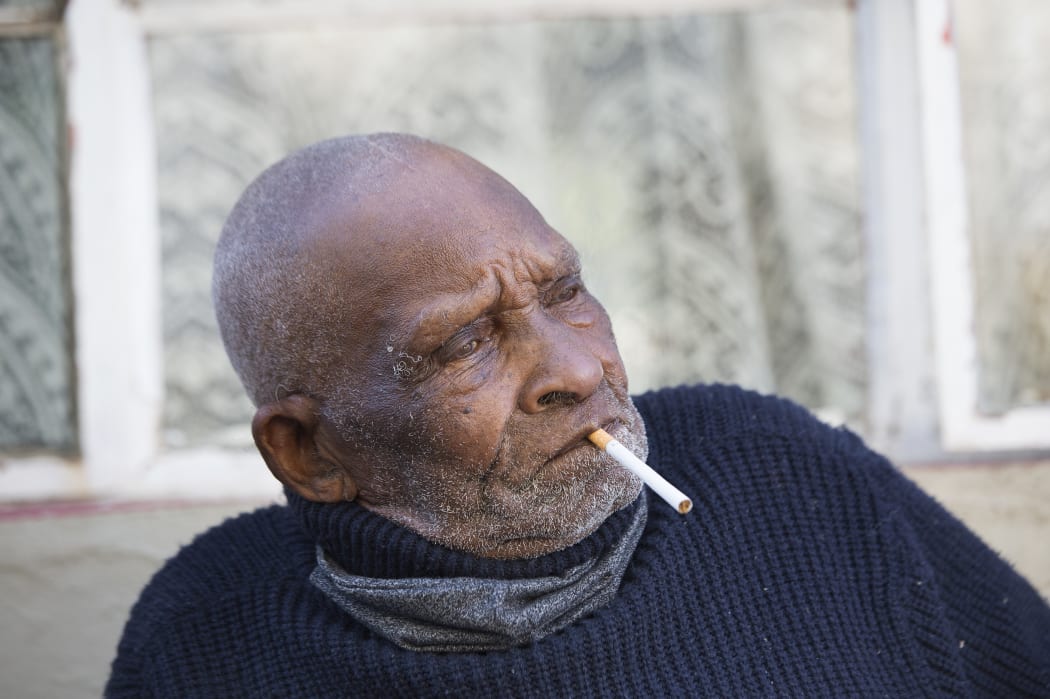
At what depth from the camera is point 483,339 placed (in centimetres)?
173

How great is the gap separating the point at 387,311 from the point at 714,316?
150 cm

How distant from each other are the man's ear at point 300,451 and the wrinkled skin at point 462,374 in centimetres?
4

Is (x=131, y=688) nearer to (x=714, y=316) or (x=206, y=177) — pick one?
(x=206, y=177)

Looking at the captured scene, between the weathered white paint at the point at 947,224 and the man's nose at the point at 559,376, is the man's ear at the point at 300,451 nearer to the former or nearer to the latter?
the man's nose at the point at 559,376

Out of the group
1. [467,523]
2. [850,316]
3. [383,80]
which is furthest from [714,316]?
[467,523]

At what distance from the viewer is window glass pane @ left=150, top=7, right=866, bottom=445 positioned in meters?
2.90

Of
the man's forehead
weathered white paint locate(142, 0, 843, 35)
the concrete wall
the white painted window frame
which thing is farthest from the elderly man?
weathered white paint locate(142, 0, 843, 35)

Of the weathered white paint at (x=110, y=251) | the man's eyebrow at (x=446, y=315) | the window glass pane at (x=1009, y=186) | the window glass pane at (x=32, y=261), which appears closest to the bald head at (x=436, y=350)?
the man's eyebrow at (x=446, y=315)

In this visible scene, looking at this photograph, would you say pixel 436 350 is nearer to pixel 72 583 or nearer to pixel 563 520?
pixel 563 520

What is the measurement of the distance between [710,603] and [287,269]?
80 cm

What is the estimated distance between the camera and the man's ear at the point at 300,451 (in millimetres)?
1812

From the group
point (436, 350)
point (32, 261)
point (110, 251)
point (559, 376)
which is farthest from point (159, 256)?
point (559, 376)

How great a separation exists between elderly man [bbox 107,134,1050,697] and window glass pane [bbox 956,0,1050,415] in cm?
101

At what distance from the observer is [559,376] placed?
5.51ft
